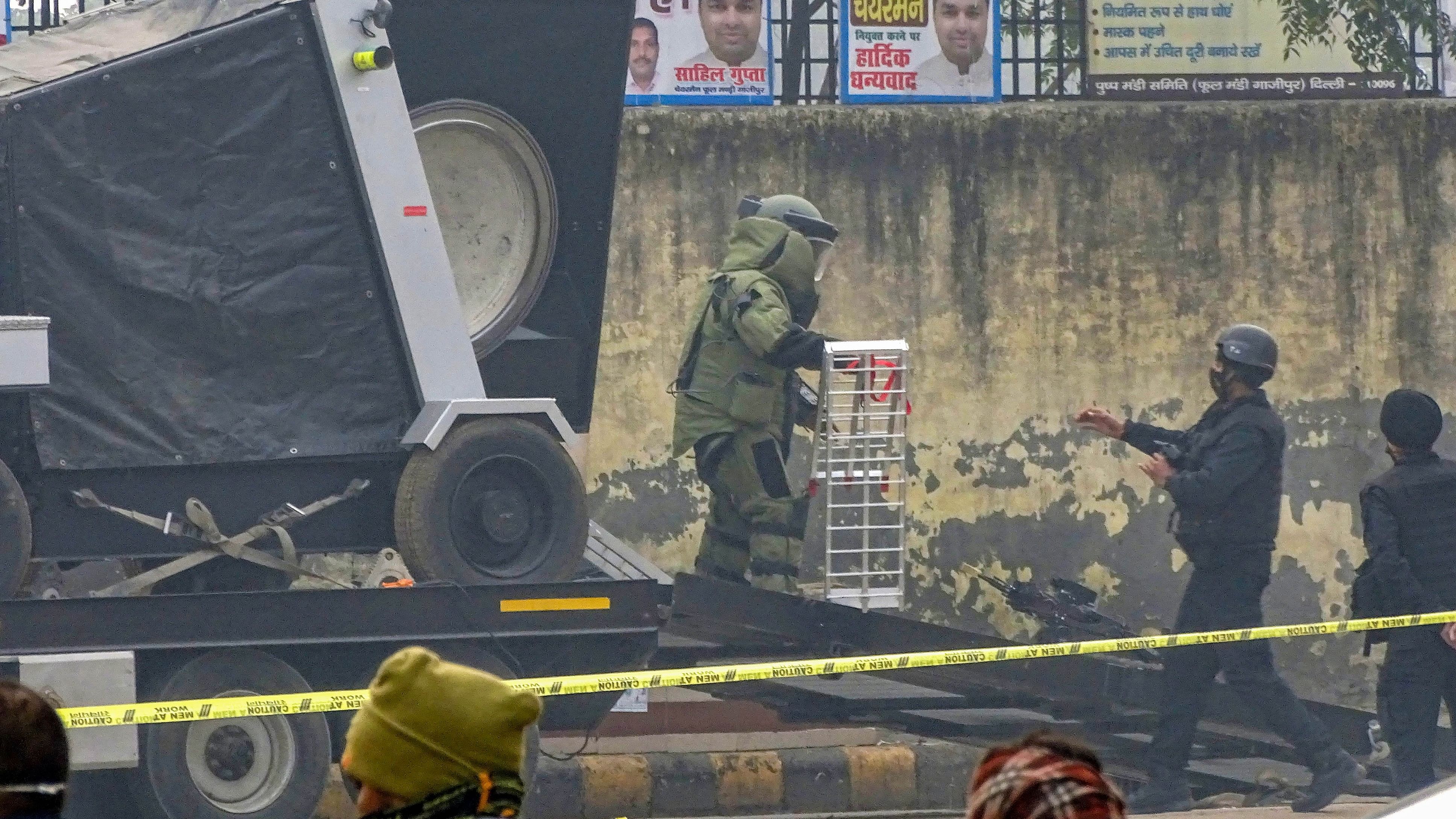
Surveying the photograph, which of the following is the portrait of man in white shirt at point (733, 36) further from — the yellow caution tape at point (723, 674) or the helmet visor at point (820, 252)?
the yellow caution tape at point (723, 674)

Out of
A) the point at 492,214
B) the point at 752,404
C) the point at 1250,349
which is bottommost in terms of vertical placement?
the point at 752,404

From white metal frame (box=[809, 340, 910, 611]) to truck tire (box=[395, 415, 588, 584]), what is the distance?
104 centimetres

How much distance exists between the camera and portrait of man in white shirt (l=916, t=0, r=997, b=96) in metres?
12.0

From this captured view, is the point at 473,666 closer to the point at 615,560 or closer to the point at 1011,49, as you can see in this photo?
the point at 615,560

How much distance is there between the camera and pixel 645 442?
11102mm

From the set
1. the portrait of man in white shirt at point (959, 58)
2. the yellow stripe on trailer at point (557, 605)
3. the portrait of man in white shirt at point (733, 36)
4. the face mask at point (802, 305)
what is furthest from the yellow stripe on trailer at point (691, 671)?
the portrait of man in white shirt at point (733, 36)

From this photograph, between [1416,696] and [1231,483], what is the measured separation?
1033mm

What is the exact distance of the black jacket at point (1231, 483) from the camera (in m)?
7.82

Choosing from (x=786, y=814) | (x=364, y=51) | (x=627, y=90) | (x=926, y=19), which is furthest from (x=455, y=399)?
(x=926, y=19)

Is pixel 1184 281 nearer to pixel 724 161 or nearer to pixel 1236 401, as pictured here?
pixel 724 161

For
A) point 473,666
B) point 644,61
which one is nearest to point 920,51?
point 644,61

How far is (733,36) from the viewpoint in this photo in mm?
11977

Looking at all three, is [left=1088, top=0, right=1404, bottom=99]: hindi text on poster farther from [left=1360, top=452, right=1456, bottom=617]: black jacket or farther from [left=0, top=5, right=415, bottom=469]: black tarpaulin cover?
[left=0, top=5, right=415, bottom=469]: black tarpaulin cover

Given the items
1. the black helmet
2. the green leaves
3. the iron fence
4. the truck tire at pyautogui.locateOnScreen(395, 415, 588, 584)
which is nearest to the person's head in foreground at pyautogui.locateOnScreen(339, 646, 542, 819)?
the truck tire at pyautogui.locateOnScreen(395, 415, 588, 584)
